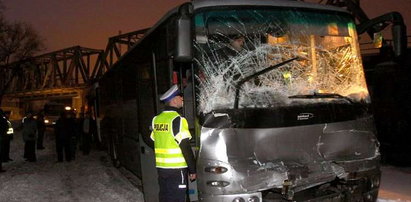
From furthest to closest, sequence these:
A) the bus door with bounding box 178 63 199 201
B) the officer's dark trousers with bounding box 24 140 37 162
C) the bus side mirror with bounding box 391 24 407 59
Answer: the officer's dark trousers with bounding box 24 140 37 162 → the bus side mirror with bounding box 391 24 407 59 → the bus door with bounding box 178 63 199 201

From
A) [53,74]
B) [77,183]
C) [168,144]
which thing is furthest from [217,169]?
[53,74]

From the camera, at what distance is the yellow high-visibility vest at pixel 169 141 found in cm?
562

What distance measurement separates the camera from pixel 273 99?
5.82 m

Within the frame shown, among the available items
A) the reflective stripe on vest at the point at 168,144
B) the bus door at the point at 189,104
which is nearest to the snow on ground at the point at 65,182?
the bus door at the point at 189,104

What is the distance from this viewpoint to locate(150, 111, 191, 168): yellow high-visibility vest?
562cm

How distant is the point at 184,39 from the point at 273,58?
1287mm

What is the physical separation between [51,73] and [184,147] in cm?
5181

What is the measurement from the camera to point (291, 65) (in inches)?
239

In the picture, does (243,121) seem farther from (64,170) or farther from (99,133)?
(99,133)

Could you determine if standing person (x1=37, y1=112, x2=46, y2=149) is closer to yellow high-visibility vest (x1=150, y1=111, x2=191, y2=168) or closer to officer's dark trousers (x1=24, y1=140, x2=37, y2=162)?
officer's dark trousers (x1=24, y1=140, x2=37, y2=162)

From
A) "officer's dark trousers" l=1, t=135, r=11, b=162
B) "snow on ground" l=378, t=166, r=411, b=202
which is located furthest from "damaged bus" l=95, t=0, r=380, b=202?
"officer's dark trousers" l=1, t=135, r=11, b=162

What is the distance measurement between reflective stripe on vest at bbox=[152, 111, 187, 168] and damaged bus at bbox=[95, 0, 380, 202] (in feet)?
0.89

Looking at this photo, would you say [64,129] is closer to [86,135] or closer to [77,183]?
[86,135]

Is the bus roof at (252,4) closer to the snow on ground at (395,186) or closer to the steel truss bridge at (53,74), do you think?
the snow on ground at (395,186)
